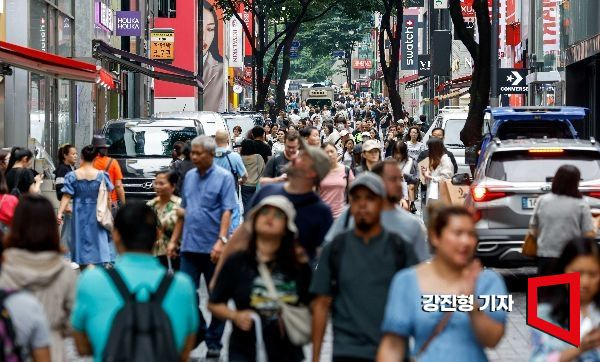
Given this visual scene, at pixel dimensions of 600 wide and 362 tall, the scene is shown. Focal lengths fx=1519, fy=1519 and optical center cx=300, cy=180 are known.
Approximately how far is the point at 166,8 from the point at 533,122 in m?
46.0

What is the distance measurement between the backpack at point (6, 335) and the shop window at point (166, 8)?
194ft

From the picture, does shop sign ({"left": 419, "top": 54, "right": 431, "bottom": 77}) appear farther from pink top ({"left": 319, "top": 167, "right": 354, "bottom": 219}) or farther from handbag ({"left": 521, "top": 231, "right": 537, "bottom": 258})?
handbag ({"left": 521, "top": 231, "right": 537, "bottom": 258})

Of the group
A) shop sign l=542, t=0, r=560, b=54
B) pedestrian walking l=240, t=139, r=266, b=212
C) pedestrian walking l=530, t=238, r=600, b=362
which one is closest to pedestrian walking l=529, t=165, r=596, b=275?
pedestrian walking l=530, t=238, r=600, b=362

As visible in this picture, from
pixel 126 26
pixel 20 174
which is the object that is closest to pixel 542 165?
pixel 20 174

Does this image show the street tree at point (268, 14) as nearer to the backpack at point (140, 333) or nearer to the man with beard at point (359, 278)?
the man with beard at point (359, 278)

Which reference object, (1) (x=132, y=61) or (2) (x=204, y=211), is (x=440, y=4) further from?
(2) (x=204, y=211)

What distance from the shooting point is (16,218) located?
23.0 ft

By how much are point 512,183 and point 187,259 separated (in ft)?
14.7

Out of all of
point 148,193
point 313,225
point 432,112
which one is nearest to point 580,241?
point 313,225

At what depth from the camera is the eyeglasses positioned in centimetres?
743

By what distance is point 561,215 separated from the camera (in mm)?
11531

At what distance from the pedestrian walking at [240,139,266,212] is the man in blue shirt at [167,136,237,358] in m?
9.12

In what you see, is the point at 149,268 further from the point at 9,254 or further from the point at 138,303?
the point at 9,254

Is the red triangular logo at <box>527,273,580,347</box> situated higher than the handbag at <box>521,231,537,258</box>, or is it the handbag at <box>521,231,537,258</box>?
the red triangular logo at <box>527,273,580,347</box>
